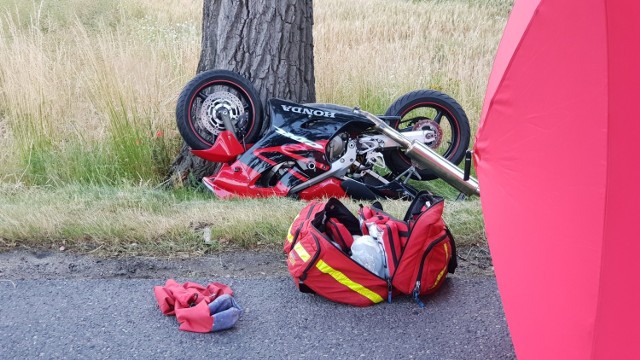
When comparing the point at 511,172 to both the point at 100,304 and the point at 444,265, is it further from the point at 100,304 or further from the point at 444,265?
the point at 100,304

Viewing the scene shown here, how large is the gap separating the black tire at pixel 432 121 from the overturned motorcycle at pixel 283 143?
184 mm

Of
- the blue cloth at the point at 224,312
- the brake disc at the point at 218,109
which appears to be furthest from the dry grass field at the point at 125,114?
the blue cloth at the point at 224,312

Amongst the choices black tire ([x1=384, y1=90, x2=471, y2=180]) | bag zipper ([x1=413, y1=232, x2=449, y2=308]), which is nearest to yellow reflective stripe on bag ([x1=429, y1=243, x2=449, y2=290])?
bag zipper ([x1=413, y1=232, x2=449, y2=308])

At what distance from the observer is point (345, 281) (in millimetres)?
3859

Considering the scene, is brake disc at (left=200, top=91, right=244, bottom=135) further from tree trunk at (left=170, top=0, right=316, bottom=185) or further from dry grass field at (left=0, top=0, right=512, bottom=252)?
dry grass field at (left=0, top=0, right=512, bottom=252)

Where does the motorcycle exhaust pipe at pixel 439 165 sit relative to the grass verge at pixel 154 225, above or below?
above

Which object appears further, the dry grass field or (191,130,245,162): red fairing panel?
(191,130,245,162): red fairing panel

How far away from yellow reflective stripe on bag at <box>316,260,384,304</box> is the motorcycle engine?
79.3 inches

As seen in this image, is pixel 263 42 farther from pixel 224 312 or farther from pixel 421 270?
pixel 224 312

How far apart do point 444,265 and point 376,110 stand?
154 inches

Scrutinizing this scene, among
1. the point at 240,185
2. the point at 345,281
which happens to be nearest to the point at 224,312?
the point at 345,281

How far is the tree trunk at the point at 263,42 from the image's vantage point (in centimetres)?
616

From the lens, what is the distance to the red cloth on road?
3.61 meters

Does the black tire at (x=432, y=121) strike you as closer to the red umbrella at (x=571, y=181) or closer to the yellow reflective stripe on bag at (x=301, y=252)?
the yellow reflective stripe on bag at (x=301, y=252)
